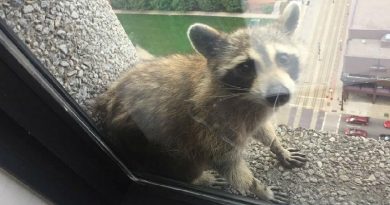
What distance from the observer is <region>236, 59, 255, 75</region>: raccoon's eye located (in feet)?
3.44

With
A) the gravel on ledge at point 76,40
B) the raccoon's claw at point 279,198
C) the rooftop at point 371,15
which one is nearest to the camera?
the rooftop at point 371,15

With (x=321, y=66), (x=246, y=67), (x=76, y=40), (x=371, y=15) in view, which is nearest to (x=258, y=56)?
(x=246, y=67)

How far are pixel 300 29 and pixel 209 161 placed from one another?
0.42 meters

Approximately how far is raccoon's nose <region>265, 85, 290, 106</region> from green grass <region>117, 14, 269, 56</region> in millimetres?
129

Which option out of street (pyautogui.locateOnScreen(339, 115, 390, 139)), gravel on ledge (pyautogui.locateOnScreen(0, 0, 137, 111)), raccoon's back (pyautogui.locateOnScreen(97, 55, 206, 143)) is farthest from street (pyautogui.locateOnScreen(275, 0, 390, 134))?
gravel on ledge (pyautogui.locateOnScreen(0, 0, 137, 111))

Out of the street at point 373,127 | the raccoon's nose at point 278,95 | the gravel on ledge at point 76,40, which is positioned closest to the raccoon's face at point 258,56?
the raccoon's nose at point 278,95

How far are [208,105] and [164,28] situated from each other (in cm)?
20

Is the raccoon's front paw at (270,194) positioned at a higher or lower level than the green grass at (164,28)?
lower

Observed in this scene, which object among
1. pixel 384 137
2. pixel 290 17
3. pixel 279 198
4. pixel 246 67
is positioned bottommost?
pixel 279 198

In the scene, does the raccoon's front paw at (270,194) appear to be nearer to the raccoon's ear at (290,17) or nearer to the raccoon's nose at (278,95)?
the raccoon's nose at (278,95)

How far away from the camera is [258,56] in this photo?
1.04m

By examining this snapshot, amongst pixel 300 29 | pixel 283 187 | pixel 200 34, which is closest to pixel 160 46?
pixel 200 34

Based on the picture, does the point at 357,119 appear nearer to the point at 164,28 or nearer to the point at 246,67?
the point at 246,67

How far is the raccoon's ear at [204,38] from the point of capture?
1021 millimetres
